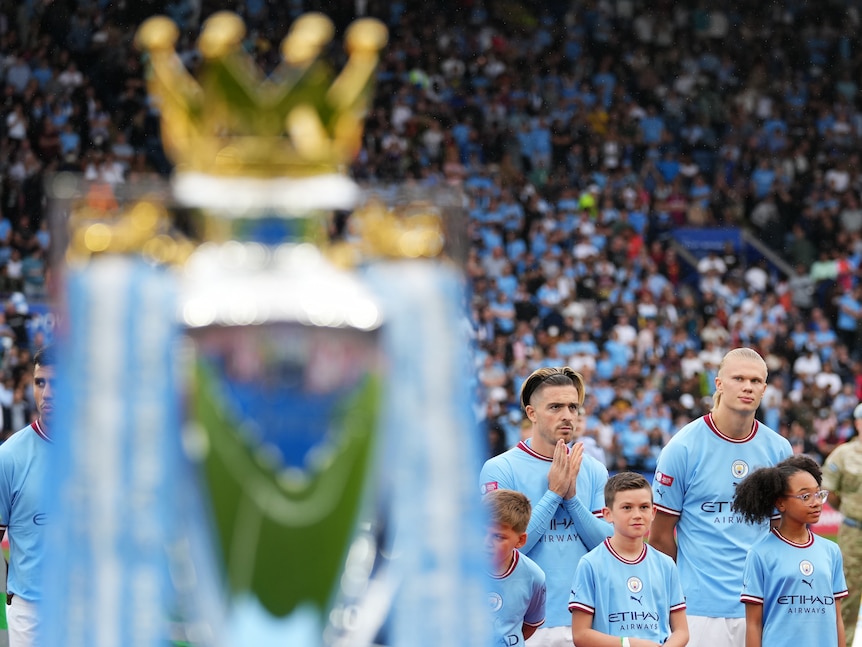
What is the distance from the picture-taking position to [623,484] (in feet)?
21.3

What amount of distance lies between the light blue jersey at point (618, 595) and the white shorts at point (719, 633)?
2.73ft

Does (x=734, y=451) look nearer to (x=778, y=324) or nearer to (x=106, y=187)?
(x=106, y=187)

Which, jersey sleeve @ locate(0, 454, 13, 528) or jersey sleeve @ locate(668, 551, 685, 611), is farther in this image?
Answer: jersey sleeve @ locate(0, 454, 13, 528)

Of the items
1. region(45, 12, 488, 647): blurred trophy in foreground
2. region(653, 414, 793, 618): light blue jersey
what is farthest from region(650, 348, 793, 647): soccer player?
region(45, 12, 488, 647): blurred trophy in foreground

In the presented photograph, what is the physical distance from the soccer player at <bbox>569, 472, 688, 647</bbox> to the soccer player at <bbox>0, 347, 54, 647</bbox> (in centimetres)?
218

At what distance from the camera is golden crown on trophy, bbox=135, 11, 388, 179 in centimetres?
307

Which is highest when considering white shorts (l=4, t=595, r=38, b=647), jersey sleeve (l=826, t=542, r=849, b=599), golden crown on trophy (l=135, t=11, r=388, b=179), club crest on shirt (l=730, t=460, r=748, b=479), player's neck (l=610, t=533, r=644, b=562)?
golden crown on trophy (l=135, t=11, r=388, b=179)

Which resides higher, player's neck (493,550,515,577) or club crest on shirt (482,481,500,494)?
club crest on shirt (482,481,500,494)

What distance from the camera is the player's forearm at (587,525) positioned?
22.5 ft

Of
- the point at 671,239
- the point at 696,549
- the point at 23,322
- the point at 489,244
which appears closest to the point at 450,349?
the point at 696,549

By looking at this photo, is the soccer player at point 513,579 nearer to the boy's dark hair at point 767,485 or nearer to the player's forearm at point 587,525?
the player's forearm at point 587,525

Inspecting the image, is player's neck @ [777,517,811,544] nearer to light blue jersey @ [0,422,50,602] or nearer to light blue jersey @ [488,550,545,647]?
light blue jersey @ [488,550,545,647]

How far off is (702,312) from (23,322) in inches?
390

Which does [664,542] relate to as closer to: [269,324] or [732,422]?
[732,422]
